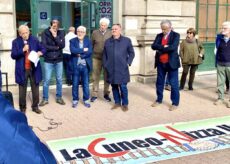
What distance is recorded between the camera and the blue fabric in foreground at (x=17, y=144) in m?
1.72

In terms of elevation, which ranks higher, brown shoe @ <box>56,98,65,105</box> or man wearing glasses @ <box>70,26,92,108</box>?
man wearing glasses @ <box>70,26,92,108</box>

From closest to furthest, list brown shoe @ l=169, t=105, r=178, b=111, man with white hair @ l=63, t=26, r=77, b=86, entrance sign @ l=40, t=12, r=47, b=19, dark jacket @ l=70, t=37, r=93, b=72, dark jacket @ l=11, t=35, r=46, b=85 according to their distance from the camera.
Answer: dark jacket @ l=11, t=35, r=46, b=85 → dark jacket @ l=70, t=37, r=93, b=72 → brown shoe @ l=169, t=105, r=178, b=111 → man with white hair @ l=63, t=26, r=77, b=86 → entrance sign @ l=40, t=12, r=47, b=19

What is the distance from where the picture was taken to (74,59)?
7.27 m

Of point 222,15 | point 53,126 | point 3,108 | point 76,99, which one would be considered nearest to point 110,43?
Result: point 76,99

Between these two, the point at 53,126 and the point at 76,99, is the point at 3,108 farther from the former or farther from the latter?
the point at 76,99

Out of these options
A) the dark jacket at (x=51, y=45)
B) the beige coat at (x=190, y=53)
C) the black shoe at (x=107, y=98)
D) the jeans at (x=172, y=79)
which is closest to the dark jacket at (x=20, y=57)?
the dark jacket at (x=51, y=45)

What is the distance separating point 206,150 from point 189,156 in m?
0.37

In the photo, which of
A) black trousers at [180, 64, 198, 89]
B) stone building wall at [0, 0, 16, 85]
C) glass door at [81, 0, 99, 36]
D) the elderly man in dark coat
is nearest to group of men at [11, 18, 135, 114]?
the elderly man in dark coat

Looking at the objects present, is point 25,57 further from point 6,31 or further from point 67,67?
point 67,67

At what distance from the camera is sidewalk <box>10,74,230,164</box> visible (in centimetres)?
576

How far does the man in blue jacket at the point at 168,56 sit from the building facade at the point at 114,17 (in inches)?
103

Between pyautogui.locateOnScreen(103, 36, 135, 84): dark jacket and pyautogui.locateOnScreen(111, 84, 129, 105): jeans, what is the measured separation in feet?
0.51

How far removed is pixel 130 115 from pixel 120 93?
0.66 metres

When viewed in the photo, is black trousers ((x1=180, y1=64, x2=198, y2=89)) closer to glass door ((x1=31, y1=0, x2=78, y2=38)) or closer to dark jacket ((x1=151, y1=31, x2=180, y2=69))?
dark jacket ((x1=151, y1=31, x2=180, y2=69))
